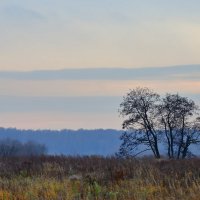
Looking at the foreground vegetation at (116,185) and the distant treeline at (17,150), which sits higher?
the distant treeline at (17,150)

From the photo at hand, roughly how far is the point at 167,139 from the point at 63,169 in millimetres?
17179

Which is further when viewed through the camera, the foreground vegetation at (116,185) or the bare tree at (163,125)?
the bare tree at (163,125)

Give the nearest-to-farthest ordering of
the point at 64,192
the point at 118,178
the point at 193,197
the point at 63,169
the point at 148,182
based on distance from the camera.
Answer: the point at 193,197, the point at 64,192, the point at 148,182, the point at 118,178, the point at 63,169

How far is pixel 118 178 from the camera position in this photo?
651 inches

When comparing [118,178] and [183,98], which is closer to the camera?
[118,178]

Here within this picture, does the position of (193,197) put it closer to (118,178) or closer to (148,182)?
(148,182)

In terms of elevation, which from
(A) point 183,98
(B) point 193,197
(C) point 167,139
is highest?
(A) point 183,98

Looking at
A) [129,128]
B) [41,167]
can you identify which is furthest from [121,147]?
[41,167]

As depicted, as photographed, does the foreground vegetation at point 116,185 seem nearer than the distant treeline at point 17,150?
Yes

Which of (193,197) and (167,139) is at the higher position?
(167,139)

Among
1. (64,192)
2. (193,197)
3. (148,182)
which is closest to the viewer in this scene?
(193,197)

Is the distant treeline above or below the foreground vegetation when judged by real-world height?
above

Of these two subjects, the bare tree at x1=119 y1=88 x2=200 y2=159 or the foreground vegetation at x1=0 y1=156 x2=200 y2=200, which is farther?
the bare tree at x1=119 y1=88 x2=200 y2=159

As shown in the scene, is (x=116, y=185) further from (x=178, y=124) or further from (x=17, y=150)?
(x=17, y=150)
